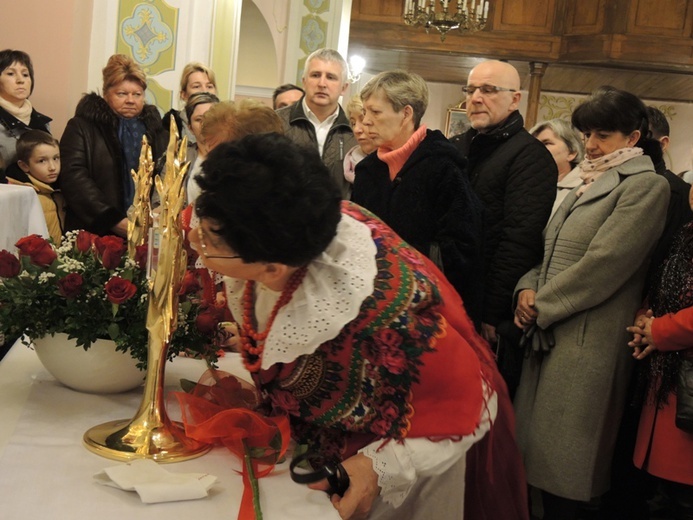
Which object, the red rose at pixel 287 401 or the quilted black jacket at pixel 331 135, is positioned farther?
the quilted black jacket at pixel 331 135

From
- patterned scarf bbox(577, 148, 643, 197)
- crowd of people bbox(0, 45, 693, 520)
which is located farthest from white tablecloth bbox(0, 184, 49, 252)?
patterned scarf bbox(577, 148, 643, 197)

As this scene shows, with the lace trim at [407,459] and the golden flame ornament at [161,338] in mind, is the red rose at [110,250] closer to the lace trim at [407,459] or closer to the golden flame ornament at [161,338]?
the golden flame ornament at [161,338]

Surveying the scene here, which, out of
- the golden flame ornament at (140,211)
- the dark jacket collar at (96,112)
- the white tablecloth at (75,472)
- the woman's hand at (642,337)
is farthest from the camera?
the dark jacket collar at (96,112)

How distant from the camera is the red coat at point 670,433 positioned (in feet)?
8.03

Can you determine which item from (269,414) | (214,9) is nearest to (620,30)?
(214,9)

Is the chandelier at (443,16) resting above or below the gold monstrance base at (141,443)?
above

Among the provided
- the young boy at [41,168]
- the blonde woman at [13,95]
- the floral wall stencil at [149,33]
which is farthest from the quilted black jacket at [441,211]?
the floral wall stencil at [149,33]

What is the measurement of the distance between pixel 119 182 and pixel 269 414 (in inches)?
96.8

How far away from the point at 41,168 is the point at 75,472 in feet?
8.51

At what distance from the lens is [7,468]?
1227 mm

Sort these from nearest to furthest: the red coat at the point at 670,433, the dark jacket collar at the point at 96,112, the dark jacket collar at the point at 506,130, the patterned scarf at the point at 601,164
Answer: the red coat at the point at 670,433 → the patterned scarf at the point at 601,164 → the dark jacket collar at the point at 506,130 → the dark jacket collar at the point at 96,112

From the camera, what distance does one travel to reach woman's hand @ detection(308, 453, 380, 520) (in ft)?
4.36

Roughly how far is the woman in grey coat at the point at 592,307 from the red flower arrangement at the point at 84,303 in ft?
4.97

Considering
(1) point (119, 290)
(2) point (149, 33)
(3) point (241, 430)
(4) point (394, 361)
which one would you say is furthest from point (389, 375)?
(2) point (149, 33)
